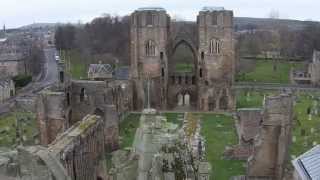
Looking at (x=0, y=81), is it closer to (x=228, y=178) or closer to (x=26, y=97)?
(x=26, y=97)

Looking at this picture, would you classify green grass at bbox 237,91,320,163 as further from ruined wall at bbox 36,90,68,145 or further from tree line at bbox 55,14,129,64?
tree line at bbox 55,14,129,64

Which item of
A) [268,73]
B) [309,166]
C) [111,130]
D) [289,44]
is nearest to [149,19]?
[111,130]

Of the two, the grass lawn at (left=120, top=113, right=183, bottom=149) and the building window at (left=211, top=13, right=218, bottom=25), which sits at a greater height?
the building window at (left=211, top=13, right=218, bottom=25)

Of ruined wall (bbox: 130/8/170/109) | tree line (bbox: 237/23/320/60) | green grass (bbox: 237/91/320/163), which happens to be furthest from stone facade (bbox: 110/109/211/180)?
tree line (bbox: 237/23/320/60)

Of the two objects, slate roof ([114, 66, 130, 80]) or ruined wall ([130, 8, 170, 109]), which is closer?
ruined wall ([130, 8, 170, 109])

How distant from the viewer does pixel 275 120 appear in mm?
23141

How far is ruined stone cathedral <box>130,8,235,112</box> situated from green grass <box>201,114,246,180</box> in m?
3.76

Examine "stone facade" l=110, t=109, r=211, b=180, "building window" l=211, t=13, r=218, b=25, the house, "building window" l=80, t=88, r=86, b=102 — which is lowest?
"building window" l=80, t=88, r=86, b=102

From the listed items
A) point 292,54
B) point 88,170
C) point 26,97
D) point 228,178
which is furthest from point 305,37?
point 88,170

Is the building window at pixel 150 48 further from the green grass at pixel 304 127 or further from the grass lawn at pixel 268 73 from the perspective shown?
the grass lawn at pixel 268 73

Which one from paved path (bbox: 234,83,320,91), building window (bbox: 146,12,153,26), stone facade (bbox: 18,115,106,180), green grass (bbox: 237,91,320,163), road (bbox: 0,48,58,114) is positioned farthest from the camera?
paved path (bbox: 234,83,320,91)

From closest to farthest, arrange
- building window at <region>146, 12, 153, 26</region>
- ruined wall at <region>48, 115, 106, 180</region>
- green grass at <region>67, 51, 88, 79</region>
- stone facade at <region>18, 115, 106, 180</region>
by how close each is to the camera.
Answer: stone facade at <region>18, 115, 106, 180</region> < ruined wall at <region>48, 115, 106, 180</region> < building window at <region>146, 12, 153, 26</region> < green grass at <region>67, 51, 88, 79</region>

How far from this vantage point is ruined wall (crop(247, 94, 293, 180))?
2297cm

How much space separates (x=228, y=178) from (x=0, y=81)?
40.5m
